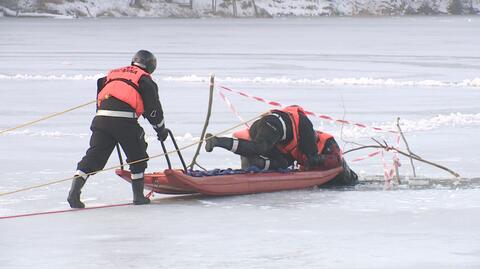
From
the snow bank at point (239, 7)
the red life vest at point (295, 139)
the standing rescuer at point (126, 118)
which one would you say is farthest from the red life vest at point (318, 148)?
the snow bank at point (239, 7)

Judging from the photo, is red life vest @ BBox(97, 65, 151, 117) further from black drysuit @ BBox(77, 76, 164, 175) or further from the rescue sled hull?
the rescue sled hull

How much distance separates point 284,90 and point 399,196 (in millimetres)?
10061

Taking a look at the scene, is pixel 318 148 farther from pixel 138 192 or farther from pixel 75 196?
pixel 75 196

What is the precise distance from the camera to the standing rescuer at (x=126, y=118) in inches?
316

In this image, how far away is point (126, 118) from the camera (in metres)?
8.05

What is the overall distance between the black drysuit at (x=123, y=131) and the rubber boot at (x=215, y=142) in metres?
0.38

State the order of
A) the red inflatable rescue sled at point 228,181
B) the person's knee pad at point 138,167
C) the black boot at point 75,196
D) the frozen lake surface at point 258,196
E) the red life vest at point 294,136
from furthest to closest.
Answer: the red life vest at point 294,136
the red inflatable rescue sled at point 228,181
the person's knee pad at point 138,167
the black boot at point 75,196
the frozen lake surface at point 258,196

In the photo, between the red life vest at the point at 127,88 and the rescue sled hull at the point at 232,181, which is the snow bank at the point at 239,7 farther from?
the red life vest at the point at 127,88

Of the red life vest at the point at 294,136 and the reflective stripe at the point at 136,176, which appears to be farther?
the red life vest at the point at 294,136

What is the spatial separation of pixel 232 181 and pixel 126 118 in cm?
92

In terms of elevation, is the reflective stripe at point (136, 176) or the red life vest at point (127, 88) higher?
the red life vest at point (127, 88)

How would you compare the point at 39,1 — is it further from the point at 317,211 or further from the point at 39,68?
the point at 317,211

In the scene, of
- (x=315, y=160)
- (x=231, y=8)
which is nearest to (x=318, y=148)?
(x=315, y=160)

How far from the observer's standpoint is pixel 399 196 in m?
8.52
